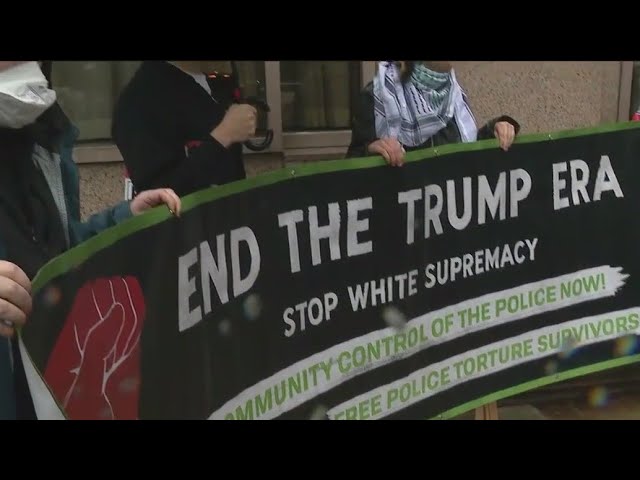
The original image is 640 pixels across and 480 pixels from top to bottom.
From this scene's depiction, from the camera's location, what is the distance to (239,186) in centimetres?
219

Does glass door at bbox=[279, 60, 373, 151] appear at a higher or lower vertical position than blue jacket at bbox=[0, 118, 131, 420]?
higher

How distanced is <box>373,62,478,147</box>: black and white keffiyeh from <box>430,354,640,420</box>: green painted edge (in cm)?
110

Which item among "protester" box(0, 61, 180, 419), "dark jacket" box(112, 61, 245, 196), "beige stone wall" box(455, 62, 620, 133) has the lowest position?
"protester" box(0, 61, 180, 419)

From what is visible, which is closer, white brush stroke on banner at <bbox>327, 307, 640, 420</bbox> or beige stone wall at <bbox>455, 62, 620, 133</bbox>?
white brush stroke on banner at <bbox>327, 307, 640, 420</bbox>

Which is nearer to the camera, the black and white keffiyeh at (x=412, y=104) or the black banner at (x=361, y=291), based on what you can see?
the black banner at (x=361, y=291)

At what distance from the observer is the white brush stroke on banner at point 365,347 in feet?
7.50

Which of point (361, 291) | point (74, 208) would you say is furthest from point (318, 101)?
point (74, 208)

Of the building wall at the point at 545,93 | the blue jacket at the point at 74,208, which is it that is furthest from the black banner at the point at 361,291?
the building wall at the point at 545,93

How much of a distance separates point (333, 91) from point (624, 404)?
2543 mm

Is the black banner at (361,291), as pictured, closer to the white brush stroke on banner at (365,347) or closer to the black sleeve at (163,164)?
→ the white brush stroke on banner at (365,347)

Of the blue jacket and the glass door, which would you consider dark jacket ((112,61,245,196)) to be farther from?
the glass door

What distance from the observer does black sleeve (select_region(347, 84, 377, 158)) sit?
275cm

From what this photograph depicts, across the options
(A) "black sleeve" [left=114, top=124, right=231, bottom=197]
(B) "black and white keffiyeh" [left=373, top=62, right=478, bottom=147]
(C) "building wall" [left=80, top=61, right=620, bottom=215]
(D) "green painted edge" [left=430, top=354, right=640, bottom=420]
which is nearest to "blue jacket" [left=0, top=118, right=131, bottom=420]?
(A) "black sleeve" [left=114, top=124, right=231, bottom=197]

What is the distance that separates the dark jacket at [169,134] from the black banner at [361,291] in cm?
20
